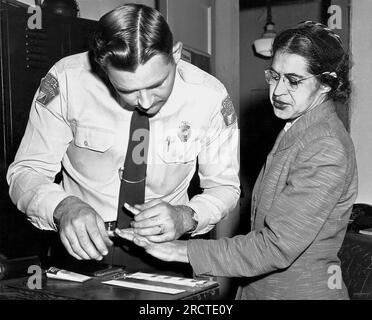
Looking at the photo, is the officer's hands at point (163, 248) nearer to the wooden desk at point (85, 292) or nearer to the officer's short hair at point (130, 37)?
the wooden desk at point (85, 292)

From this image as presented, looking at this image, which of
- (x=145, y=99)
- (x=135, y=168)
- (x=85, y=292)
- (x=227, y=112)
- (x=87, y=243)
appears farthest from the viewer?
(x=227, y=112)

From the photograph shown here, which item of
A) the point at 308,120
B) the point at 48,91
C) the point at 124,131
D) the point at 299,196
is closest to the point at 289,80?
the point at 308,120

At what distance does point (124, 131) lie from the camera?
4.37 ft

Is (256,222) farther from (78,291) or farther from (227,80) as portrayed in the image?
(227,80)

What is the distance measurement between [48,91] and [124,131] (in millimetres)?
224

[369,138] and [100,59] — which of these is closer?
[100,59]

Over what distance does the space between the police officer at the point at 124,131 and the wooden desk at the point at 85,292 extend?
0.23 m

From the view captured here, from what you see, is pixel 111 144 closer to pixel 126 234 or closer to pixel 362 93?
pixel 126 234

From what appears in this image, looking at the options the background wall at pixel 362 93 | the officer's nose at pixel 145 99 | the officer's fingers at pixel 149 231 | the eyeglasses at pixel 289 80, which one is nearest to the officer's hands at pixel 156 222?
the officer's fingers at pixel 149 231

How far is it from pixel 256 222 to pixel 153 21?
49 centimetres

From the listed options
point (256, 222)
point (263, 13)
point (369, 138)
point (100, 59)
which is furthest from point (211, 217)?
point (263, 13)

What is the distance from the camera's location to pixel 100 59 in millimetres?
1138

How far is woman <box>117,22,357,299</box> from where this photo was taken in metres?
0.92

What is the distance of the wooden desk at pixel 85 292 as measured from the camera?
2.68ft
